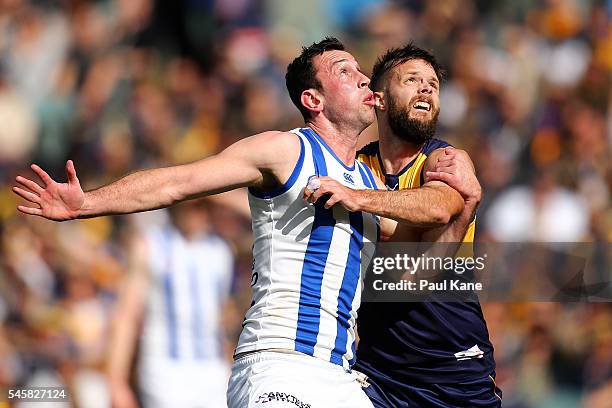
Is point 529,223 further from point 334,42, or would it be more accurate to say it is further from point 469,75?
point 334,42

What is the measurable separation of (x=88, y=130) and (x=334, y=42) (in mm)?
5170

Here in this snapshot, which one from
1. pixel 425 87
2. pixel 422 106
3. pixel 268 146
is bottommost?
pixel 268 146

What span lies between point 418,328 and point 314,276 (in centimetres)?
113

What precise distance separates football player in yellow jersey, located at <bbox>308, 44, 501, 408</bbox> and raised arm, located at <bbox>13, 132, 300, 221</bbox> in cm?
100

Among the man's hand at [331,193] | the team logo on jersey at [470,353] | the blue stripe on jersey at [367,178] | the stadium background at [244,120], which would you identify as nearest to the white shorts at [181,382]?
the stadium background at [244,120]

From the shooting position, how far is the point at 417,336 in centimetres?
549

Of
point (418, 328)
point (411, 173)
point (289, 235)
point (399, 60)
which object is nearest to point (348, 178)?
point (289, 235)

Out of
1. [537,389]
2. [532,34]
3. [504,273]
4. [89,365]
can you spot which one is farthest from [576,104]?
[89,365]

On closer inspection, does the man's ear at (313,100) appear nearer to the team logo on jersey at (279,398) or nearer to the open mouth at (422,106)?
the open mouth at (422,106)

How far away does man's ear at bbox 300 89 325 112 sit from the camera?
5157mm

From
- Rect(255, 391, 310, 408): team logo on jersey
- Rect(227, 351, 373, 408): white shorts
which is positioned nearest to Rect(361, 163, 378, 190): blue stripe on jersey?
Rect(227, 351, 373, 408): white shorts

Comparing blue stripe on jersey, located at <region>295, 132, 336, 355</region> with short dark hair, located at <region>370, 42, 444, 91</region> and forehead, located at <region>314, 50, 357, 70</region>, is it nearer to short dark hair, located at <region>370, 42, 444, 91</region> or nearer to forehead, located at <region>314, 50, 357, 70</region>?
forehead, located at <region>314, 50, 357, 70</region>

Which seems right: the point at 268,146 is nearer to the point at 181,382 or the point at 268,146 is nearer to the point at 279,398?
the point at 279,398

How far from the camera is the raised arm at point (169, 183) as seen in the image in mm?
4301
